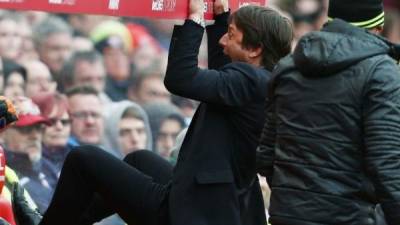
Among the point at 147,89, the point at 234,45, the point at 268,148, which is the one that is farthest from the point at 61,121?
the point at 268,148

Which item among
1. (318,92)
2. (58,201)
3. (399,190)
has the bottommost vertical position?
(58,201)

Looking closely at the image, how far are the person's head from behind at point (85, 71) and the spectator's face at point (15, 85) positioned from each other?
299 millimetres

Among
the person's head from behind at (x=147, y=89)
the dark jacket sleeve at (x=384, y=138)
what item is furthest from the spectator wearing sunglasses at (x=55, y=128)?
the dark jacket sleeve at (x=384, y=138)

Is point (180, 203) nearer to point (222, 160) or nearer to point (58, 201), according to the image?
point (222, 160)

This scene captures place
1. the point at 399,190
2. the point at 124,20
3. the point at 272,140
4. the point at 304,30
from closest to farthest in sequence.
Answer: the point at 399,190 < the point at 272,140 < the point at 124,20 < the point at 304,30

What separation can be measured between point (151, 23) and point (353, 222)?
3598mm

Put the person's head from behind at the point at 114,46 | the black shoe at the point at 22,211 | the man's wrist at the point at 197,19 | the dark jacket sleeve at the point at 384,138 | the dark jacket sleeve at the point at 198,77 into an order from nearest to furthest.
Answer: the dark jacket sleeve at the point at 384,138 → the dark jacket sleeve at the point at 198,77 → the man's wrist at the point at 197,19 → the black shoe at the point at 22,211 → the person's head from behind at the point at 114,46

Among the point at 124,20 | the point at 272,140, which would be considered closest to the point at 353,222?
the point at 272,140

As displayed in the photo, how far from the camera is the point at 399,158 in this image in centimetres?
336

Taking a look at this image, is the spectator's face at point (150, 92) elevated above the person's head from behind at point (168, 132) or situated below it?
Answer: above

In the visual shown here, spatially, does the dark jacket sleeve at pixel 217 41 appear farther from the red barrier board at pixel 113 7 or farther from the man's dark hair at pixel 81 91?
the man's dark hair at pixel 81 91

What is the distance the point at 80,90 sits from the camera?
257 inches

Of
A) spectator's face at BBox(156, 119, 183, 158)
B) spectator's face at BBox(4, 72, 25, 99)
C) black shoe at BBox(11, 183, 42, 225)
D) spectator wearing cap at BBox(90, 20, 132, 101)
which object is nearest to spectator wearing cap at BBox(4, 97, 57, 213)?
spectator's face at BBox(4, 72, 25, 99)

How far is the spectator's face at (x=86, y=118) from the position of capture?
652 cm
